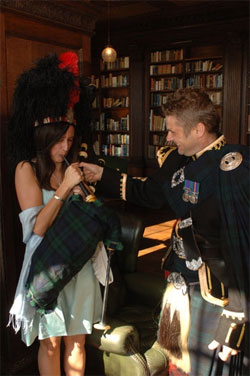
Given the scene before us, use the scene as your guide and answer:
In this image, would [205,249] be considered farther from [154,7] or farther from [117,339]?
[154,7]

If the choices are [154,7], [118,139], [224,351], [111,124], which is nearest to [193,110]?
[224,351]

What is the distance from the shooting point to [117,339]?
6.82 ft

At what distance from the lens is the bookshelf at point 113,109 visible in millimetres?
7789

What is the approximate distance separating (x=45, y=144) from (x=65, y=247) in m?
0.50

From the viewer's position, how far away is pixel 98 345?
2.14 metres

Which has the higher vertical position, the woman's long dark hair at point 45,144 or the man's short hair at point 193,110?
the man's short hair at point 193,110

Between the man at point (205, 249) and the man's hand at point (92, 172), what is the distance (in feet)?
1.27

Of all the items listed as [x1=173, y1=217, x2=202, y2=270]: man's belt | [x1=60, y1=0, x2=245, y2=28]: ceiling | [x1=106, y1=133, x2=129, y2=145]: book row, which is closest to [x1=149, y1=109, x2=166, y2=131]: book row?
[x1=106, y1=133, x2=129, y2=145]: book row

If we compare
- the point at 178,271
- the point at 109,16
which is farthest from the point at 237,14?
the point at 178,271

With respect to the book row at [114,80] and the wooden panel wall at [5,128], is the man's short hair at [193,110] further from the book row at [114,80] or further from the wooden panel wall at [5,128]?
the book row at [114,80]

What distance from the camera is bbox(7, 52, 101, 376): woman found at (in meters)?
1.86

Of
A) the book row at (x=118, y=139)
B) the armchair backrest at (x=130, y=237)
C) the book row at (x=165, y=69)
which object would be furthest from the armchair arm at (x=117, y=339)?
the book row at (x=118, y=139)

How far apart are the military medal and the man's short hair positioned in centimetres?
21

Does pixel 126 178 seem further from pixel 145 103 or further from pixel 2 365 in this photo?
pixel 145 103
